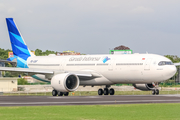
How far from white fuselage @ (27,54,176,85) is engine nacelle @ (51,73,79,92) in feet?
9.83

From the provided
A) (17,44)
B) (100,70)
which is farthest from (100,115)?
(17,44)

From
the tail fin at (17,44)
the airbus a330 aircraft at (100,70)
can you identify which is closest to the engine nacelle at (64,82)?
the airbus a330 aircraft at (100,70)

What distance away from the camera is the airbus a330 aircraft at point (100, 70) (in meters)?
38.8

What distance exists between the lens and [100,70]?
1681 inches

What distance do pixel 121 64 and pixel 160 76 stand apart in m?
4.64

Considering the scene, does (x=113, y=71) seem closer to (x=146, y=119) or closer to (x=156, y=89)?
(x=156, y=89)

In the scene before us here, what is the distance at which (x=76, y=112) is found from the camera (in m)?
20.1

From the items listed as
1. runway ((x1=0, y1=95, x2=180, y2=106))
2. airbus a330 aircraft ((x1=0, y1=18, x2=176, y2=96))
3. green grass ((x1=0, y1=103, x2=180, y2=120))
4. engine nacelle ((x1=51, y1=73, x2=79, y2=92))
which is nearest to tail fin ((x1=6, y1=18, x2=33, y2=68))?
airbus a330 aircraft ((x1=0, y1=18, x2=176, y2=96))

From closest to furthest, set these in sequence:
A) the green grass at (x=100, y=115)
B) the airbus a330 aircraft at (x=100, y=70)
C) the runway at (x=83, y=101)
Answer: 1. the green grass at (x=100, y=115)
2. the runway at (x=83, y=101)
3. the airbus a330 aircraft at (x=100, y=70)

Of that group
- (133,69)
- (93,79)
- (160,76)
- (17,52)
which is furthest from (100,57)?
(17,52)

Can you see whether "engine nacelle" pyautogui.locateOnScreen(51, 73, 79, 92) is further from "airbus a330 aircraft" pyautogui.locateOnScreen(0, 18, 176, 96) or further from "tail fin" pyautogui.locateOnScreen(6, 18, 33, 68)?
"tail fin" pyautogui.locateOnScreen(6, 18, 33, 68)

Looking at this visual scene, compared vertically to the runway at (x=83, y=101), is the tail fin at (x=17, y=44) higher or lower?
higher

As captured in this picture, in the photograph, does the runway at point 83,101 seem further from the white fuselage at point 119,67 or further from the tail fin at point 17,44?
the tail fin at point 17,44

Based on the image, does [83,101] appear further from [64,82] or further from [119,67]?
[119,67]
